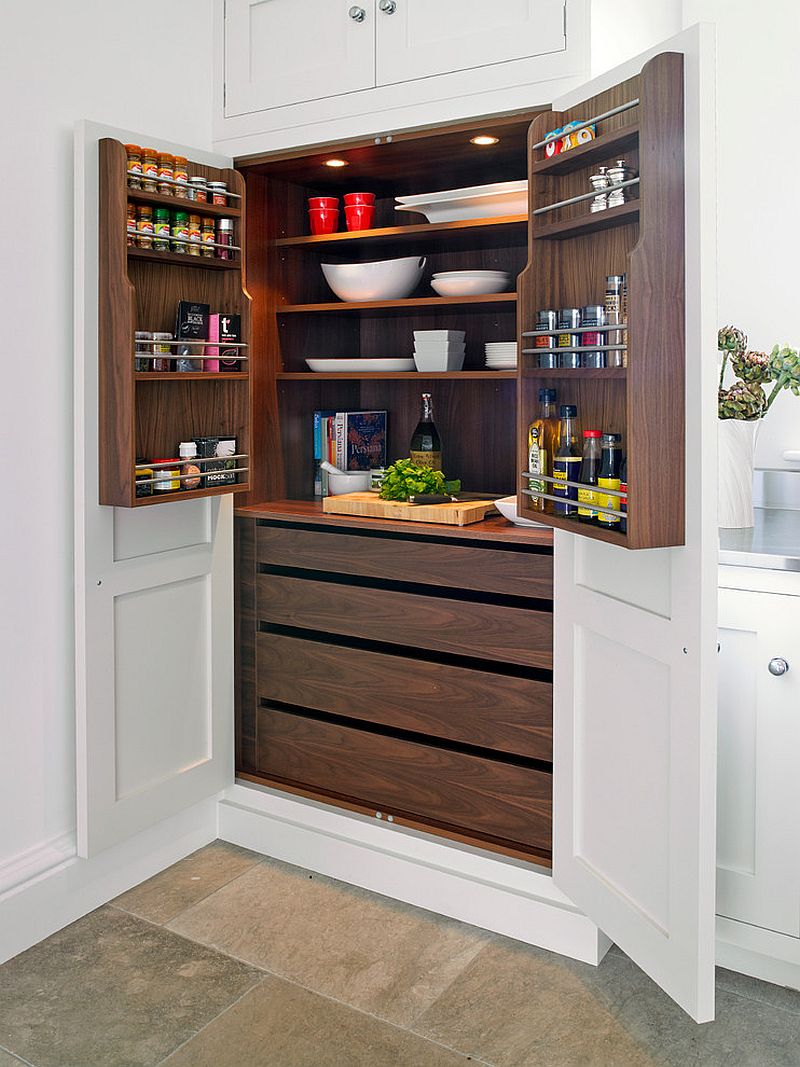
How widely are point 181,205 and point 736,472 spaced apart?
143 centimetres

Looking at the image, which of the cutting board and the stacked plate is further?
the stacked plate

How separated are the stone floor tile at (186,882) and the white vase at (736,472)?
1.53 m

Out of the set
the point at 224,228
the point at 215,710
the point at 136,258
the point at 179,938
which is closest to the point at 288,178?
the point at 224,228

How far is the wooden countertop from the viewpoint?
2244 mm

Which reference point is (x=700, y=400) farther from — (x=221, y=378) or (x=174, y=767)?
(x=174, y=767)

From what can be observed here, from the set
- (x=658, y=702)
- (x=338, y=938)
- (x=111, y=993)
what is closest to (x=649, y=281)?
(x=658, y=702)

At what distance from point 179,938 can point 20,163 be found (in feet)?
5.79

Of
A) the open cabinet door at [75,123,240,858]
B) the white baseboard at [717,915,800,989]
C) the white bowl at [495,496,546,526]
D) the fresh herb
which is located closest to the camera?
the white baseboard at [717,915,800,989]

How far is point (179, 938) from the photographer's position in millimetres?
2303

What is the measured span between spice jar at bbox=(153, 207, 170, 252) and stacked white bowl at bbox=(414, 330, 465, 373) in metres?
0.68

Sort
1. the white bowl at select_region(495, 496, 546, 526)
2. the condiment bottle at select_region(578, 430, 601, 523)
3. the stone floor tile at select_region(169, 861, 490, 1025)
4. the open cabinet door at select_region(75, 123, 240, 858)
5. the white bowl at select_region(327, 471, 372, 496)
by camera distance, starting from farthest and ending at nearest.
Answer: the white bowl at select_region(327, 471, 372, 496) → the white bowl at select_region(495, 496, 546, 526) → the open cabinet door at select_region(75, 123, 240, 858) → the stone floor tile at select_region(169, 861, 490, 1025) → the condiment bottle at select_region(578, 430, 601, 523)

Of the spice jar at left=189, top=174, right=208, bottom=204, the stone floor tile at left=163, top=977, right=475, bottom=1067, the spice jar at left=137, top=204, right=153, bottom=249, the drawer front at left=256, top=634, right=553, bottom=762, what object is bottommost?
the stone floor tile at left=163, top=977, right=475, bottom=1067

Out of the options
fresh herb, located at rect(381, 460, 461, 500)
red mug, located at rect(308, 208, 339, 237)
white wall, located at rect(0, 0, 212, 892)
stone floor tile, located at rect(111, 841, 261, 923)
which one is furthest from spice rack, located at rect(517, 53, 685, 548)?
stone floor tile, located at rect(111, 841, 261, 923)

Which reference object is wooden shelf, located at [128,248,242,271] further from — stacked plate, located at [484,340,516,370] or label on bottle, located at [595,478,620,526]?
label on bottle, located at [595,478,620,526]
